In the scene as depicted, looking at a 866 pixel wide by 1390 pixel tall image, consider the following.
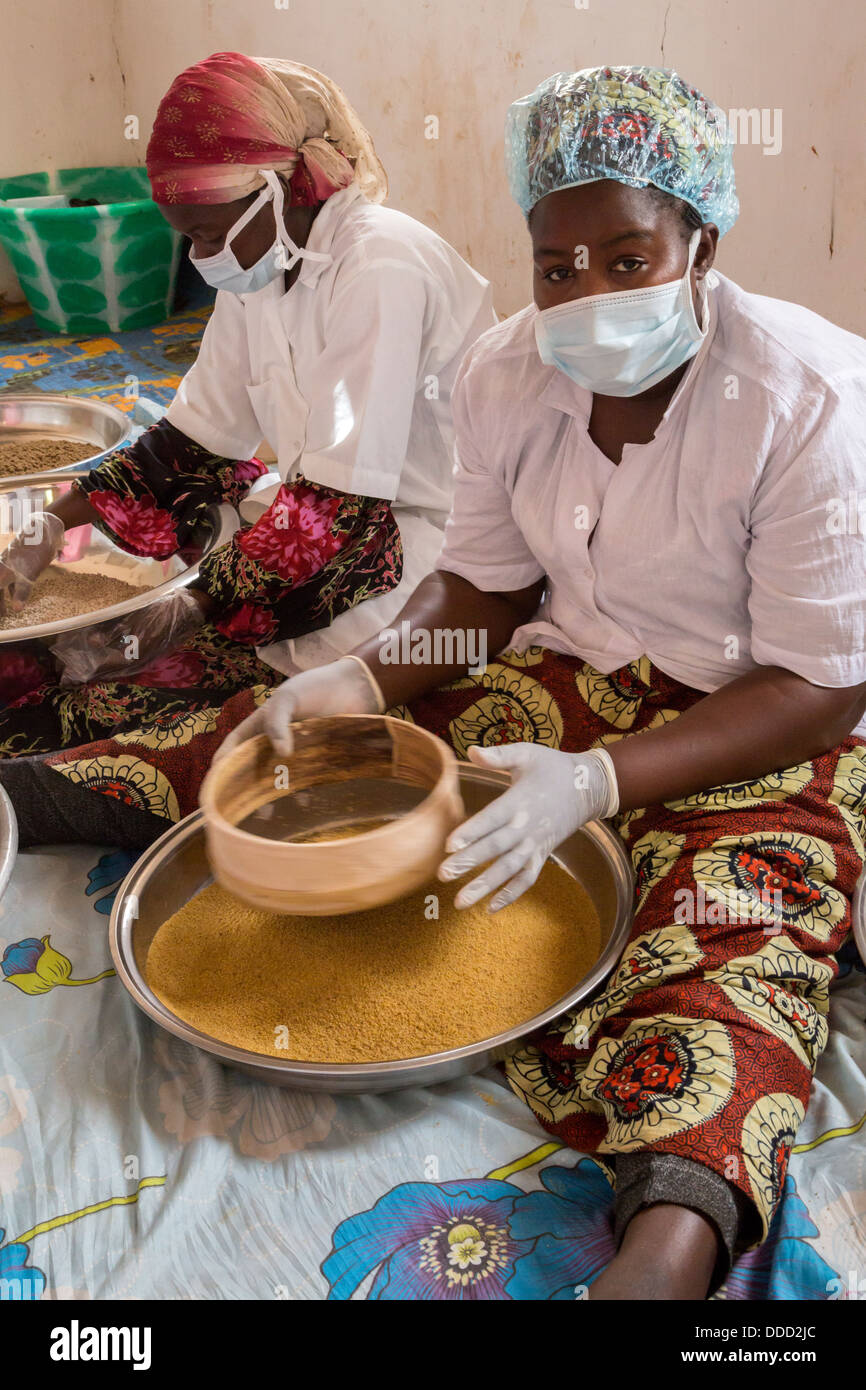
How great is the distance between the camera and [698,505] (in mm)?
1279

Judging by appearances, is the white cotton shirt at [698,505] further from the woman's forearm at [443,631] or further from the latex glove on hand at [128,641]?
the latex glove on hand at [128,641]

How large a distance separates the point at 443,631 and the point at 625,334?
0.47 meters

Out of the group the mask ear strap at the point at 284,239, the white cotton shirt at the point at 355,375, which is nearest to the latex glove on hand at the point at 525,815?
the white cotton shirt at the point at 355,375

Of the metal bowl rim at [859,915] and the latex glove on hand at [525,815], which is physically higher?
the latex glove on hand at [525,815]

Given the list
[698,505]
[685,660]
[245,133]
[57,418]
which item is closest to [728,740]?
[685,660]

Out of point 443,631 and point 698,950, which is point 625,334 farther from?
point 698,950

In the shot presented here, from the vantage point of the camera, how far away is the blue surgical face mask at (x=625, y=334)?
3.84 feet

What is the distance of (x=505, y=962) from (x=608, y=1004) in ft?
0.47

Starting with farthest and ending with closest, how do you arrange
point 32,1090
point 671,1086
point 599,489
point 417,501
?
point 417,501 < point 599,489 < point 32,1090 < point 671,1086

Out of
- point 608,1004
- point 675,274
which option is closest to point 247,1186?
point 608,1004

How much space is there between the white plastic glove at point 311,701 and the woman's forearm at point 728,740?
0.36 meters

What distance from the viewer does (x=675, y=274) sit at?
1.19 metres

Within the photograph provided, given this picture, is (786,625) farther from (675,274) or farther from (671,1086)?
(671,1086)

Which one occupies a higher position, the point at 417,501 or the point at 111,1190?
the point at 417,501
